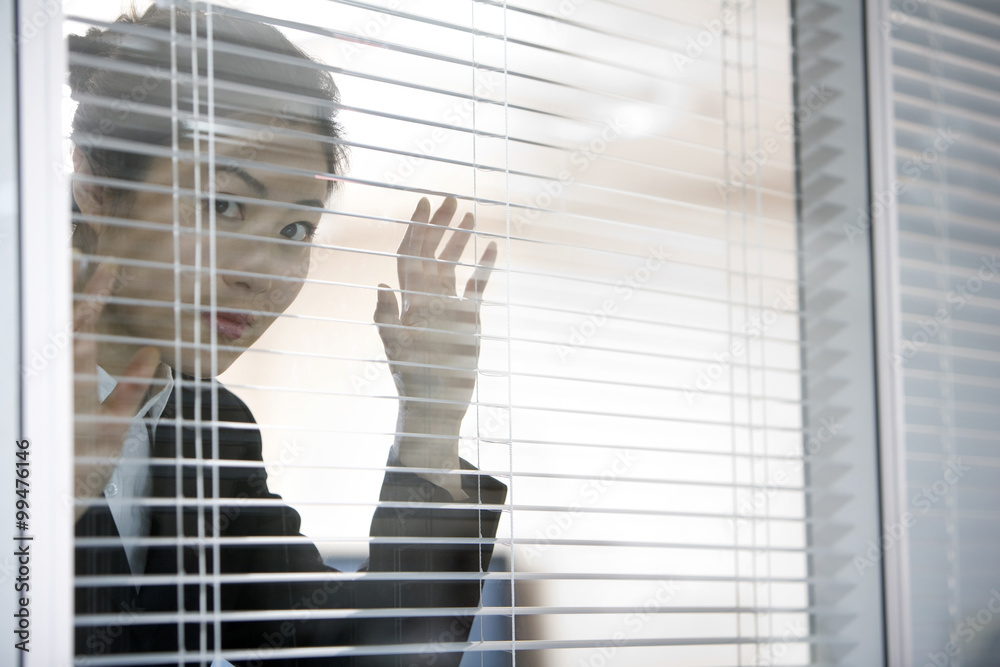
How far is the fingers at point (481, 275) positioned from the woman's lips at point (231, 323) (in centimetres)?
24

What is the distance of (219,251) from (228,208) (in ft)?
0.14

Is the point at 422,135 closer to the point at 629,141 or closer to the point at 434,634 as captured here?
the point at 629,141

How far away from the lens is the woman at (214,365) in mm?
693

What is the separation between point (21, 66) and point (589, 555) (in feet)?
2.47

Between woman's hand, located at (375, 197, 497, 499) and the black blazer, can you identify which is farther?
woman's hand, located at (375, 197, 497, 499)
